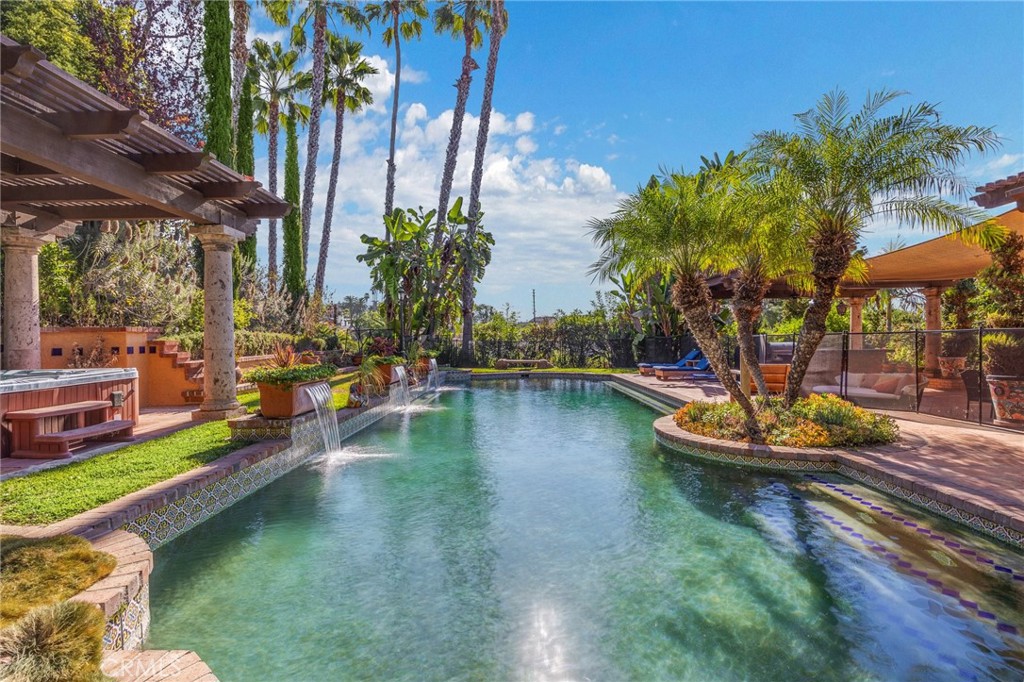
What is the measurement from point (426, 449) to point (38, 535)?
532cm

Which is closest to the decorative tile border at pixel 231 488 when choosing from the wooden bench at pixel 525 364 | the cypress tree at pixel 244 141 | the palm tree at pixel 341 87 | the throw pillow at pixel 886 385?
the throw pillow at pixel 886 385

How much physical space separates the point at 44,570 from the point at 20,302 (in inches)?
312

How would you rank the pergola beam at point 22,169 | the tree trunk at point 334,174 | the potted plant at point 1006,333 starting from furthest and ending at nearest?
the tree trunk at point 334,174, the potted plant at point 1006,333, the pergola beam at point 22,169

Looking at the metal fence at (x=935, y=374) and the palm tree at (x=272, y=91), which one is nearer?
the metal fence at (x=935, y=374)

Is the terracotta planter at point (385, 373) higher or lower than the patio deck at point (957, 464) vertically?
higher

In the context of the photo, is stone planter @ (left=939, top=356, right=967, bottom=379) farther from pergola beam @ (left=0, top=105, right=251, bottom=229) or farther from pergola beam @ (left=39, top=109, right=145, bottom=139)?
pergola beam @ (left=0, top=105, right=251, bottom=229)

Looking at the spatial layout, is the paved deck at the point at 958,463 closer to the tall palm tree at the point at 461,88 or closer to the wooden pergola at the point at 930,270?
the wooden pergola at the point at 930,270

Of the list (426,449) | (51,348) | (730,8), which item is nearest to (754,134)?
(730,8)

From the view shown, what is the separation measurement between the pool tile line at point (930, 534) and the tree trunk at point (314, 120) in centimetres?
2084

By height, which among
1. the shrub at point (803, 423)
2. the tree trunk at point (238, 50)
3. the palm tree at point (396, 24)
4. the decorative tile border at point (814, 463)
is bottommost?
the decorative tile border at point (814, 463)

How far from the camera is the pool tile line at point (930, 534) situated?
403 cm

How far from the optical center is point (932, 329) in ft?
43.8

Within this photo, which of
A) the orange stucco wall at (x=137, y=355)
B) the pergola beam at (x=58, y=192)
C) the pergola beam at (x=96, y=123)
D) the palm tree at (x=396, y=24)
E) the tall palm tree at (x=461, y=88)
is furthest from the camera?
the palm tree at (x=396, y=24)

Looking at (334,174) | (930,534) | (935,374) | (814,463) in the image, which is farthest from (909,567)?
(334,174)
